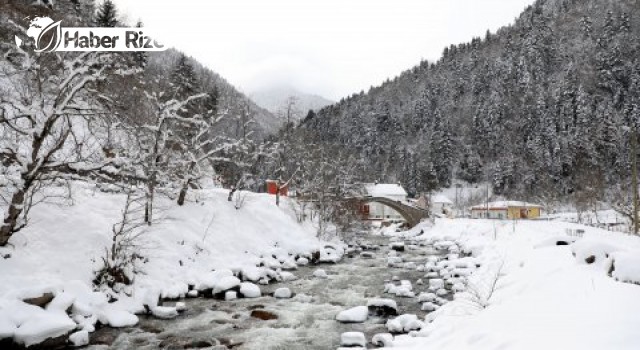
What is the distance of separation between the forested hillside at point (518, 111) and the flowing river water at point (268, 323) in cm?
7037

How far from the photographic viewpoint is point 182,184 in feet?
77.2

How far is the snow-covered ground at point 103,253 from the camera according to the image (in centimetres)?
1109

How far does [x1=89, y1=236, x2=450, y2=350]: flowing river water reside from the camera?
1141cm

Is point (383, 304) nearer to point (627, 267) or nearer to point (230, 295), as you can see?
point (230, 295)

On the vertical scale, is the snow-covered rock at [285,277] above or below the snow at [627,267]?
below

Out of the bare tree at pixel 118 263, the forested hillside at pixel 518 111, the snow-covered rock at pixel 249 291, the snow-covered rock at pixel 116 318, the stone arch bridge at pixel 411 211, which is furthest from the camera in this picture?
the forested hillside at pixel 518 111

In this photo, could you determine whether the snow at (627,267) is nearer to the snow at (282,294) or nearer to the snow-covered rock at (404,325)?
the snow-covered rock at (404,325)

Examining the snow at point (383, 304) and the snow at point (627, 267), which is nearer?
the snow at point (627, 267)

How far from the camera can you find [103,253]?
15.1m

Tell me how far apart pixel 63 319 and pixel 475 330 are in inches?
402

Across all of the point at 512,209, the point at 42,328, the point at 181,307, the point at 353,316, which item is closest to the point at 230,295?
the point at 181,307

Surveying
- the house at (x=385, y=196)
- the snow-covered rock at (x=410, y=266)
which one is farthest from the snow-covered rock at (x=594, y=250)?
the house at (x=385, y=196)

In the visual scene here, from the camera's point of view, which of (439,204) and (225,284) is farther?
(439,204)

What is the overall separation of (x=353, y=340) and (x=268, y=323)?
3498 millimetres
